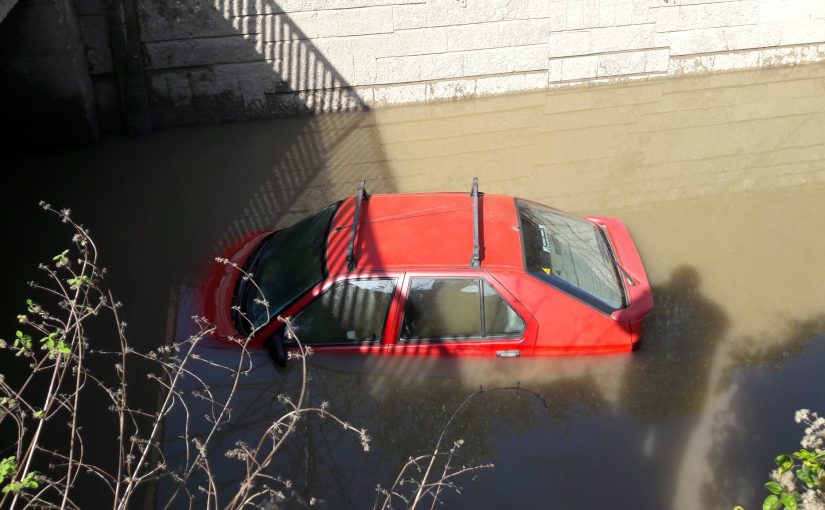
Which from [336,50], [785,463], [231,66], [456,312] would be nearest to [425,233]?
[456,312]

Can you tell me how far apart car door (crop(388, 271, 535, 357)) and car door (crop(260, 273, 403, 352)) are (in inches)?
5.1

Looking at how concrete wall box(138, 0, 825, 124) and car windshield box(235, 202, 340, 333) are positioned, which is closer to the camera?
Result: car windshield box(235, 202, 340, 333)

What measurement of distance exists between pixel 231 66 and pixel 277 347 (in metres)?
5.42

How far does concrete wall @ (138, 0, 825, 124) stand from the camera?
31.2 ft

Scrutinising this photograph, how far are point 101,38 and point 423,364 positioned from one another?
20.6 ft

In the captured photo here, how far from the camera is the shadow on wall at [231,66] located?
9344 mm

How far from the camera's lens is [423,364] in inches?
222

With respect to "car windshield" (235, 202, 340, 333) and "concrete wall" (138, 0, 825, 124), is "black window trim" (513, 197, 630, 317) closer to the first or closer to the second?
"car windshield" (235, 202, 340, 333)

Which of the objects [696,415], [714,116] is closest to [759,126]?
[714,116]

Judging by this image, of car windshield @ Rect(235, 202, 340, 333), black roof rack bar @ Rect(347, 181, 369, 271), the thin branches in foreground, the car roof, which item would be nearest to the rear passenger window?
the car roof

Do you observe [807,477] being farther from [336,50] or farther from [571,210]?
[336,50]

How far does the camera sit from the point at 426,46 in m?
10.0

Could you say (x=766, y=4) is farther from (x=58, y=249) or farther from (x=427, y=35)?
(x=58, y=249)

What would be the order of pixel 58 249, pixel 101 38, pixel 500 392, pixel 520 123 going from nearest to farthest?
pixel 500 392 → pixel 58 249 → pixel 101 38 → pixel 520 123
